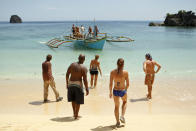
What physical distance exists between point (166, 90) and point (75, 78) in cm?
468

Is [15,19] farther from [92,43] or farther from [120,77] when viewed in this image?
[120,77]

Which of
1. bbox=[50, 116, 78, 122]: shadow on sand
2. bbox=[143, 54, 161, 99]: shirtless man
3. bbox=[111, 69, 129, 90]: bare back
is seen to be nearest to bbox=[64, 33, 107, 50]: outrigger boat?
bbox=[143, 54, 161, 99]: shirtless man

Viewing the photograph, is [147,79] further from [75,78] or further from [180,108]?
[75,78]

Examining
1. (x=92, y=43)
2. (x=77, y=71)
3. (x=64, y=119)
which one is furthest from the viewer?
(x=92, y=43)

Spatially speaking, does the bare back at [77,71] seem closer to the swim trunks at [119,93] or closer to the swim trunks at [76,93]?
the swim trunks at [76,93]

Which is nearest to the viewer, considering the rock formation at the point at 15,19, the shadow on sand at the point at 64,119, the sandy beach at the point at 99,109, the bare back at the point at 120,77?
the bare back at the point at 120,77

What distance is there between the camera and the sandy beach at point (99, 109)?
461cm

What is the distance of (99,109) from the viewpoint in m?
6.25

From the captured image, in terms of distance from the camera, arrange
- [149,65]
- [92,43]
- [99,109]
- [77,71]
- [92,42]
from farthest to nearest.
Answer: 1. [92,43]
2. [92,42]
3. [149,65]
4. [99,109]
5. [77,71]

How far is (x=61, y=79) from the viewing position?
10.2 metres

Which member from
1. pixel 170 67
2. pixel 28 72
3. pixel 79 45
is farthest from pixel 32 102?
pixel 79 45

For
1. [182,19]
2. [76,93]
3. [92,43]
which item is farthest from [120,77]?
[182,19]

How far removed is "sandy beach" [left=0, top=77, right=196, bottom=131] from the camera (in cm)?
461

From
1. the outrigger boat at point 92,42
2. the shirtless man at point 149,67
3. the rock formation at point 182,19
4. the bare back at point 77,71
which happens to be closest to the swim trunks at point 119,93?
the bare back at point 77,71
